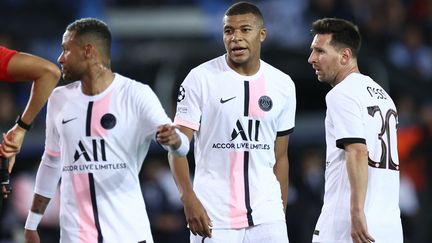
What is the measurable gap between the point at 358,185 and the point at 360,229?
0.91 feet

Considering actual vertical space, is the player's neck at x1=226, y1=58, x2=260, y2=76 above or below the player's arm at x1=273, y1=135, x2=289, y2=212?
above

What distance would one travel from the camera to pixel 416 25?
1630 centimetres

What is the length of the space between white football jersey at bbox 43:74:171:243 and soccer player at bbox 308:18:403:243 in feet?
3.83

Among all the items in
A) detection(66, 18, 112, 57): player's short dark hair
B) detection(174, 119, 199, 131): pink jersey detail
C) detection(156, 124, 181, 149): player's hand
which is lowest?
detection(156, 124, 181, 149): player's hand

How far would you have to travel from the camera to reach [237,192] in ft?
23.3

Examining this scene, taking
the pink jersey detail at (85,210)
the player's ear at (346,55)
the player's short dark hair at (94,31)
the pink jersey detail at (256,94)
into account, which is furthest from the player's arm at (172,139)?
the player's ear at (346,55)

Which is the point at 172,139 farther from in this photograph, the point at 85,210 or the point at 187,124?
the point at 85,210

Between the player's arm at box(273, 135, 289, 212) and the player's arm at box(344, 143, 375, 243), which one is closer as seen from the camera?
the player's arm at box(344, 143, 375, 243)

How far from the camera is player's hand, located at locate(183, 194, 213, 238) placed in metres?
6.82

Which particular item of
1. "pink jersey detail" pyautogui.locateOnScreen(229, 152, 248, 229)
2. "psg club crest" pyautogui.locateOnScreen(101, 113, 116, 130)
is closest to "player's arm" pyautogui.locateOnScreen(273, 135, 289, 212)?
"pink jersey detail" pyautogui.locateOnScreen(229, 152, 248, 229)

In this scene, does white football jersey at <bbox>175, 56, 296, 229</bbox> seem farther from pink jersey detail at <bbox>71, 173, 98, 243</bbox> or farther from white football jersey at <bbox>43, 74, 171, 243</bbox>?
pink jersey detail at <bbox>71, 173, 98, 243</bbox>

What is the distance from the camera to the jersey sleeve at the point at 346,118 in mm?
6840

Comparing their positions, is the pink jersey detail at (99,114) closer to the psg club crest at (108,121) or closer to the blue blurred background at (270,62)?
the psg club crest at (108,121)

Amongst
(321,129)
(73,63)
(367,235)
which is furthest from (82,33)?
(321,129)
